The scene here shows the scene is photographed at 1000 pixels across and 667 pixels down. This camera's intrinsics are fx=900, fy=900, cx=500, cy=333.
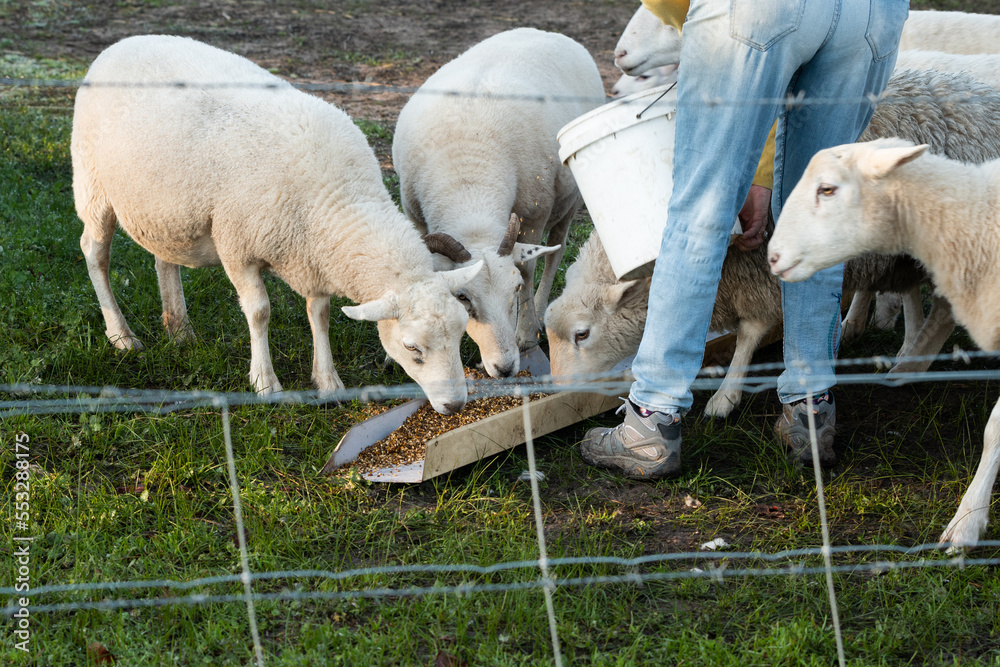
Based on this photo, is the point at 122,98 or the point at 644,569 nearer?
the point at 644,569

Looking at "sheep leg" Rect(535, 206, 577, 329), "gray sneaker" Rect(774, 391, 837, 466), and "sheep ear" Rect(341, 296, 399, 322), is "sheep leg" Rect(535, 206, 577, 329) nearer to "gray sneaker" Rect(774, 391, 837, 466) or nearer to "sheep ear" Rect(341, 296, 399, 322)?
"sheep ear" Rect(341, 296, 399, 322)

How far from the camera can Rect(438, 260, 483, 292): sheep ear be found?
3.64 metres

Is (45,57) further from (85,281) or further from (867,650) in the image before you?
(867,650)

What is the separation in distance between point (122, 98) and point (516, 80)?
1.87 m

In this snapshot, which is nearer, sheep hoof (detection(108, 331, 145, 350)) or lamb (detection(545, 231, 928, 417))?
lamb (detection(545, 231, 928, 417))

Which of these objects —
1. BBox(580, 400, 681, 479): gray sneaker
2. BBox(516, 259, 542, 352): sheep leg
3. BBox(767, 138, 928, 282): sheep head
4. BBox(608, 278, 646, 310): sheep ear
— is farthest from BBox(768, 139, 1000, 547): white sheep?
BBox(516, 259, 542, 352): sheep leg

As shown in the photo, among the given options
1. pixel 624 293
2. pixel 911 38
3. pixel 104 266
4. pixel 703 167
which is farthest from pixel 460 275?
pixel 911 38

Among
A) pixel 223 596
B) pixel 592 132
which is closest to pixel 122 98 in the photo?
pixel 592 132

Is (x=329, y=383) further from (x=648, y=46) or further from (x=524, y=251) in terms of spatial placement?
(x=648, y=46)

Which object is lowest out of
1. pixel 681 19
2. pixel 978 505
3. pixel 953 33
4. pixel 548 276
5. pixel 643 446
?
pixel 548 276

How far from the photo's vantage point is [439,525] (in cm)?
302

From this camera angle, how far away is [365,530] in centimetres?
299

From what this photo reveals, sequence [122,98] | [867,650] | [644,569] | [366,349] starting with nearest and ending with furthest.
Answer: [867,650]
[644,569]
[122,98]
[366,349]

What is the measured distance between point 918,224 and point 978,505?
0.91 meters
